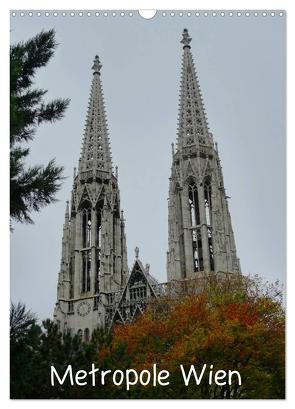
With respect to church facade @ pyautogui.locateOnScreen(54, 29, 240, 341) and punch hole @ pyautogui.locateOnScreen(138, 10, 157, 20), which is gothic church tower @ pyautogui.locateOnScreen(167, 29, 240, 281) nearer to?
church facade @ pyautogui.locateOnScreen(54, 29, 240, 341)

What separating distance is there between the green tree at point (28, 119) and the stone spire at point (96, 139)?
33.9 m

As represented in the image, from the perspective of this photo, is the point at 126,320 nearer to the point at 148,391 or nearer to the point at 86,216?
the point at 86,216

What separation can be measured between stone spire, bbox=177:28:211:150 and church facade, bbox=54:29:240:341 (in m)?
0.08

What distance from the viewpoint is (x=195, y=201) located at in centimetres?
4391

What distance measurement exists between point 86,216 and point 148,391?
117 feet

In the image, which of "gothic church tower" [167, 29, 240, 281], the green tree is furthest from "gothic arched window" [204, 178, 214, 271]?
the green tree

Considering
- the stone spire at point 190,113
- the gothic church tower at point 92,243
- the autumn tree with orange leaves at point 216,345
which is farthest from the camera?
the stone spire at point 190,113

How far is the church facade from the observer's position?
40594 millimetres

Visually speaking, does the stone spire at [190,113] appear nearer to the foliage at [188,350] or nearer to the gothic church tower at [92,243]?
the gothic church tower at [92,243]

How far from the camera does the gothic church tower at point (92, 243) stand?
41750 mm

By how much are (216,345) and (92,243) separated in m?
27.5

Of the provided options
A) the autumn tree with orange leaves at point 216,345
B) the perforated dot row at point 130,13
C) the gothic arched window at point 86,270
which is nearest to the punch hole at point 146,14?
the perforated dot row at point 130,13

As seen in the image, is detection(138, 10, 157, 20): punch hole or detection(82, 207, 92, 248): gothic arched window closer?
detection(138, 10, 157, 20): punch hole

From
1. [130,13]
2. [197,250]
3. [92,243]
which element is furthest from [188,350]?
[92,243]
